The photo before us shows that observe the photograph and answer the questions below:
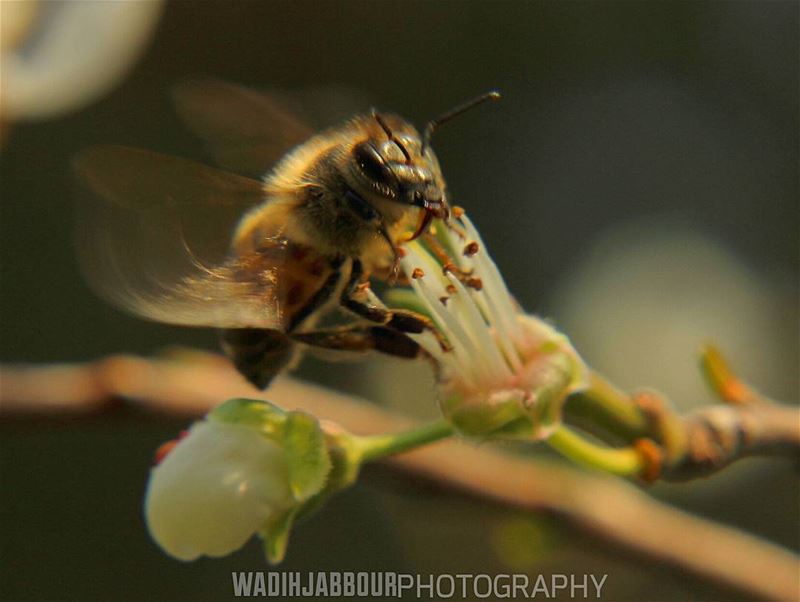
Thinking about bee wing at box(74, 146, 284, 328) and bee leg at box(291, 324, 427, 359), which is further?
bee leg at box(291, 324, 427, 359)

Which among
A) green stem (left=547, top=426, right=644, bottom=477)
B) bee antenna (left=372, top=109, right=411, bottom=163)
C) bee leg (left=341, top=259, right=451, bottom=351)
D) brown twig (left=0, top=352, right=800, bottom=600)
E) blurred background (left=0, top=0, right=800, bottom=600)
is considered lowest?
blurred background (left=0, top=0, right=800, bottom=600)

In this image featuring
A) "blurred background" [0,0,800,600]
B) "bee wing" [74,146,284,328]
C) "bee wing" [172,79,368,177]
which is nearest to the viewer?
"bee wing" [74,146,284,328]

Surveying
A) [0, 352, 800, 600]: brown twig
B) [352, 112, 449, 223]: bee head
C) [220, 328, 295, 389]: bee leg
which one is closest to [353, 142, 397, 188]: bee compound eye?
[352, 112, 449, 223]: bee head

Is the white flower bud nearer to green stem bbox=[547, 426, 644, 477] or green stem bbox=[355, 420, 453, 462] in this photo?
green stem bbox=[355, 420, 453, 462]

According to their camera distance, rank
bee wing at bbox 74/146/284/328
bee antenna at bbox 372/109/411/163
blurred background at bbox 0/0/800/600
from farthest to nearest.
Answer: blurred background at bbox 0/0/800/600 < bee antenna at bbox 372/109/411/163 < bee wing at bbox 74/146/284/328

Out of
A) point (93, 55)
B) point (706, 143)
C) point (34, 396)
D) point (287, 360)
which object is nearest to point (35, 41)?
point (93, 55)

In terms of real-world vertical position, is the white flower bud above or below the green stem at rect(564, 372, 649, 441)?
below

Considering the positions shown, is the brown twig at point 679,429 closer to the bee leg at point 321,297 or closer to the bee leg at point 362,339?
the bee leg at point 362,339
